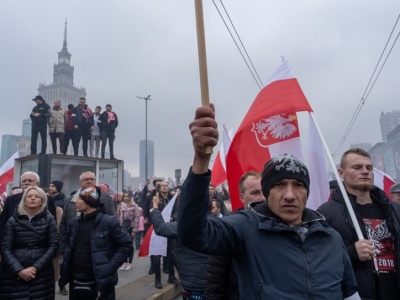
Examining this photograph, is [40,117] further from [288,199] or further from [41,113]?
[288,199]

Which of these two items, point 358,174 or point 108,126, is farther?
point 108,126

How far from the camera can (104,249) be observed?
386cm

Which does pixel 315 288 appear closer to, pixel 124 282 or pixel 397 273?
pixel 397 273

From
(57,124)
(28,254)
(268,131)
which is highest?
(57,124)

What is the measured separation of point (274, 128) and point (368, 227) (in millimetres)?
1528

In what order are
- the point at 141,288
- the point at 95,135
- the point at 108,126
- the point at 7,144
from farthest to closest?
the point at 7,144 → the point at 95,135 → the point at 108,126 → the point at 141,288

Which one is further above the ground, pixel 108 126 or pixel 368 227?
pixel 108 126

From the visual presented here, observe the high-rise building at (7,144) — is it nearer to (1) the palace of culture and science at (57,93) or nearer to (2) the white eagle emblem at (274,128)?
(1) the palace of culture and science at (57,93)

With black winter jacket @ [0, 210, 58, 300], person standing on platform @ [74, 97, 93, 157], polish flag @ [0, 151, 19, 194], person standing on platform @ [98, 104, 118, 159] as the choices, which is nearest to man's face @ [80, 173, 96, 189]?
black winter jacket @ [0, 210, 58, 300]

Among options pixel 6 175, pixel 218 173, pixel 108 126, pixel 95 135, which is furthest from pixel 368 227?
pixel 95 135

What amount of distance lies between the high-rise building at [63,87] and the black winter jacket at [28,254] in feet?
382

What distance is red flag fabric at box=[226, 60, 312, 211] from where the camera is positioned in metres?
3.95

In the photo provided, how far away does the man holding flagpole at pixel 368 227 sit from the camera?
2660 millimetres

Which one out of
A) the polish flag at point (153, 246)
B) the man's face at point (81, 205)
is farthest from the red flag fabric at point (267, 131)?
the polish flag at point (153, 246)
